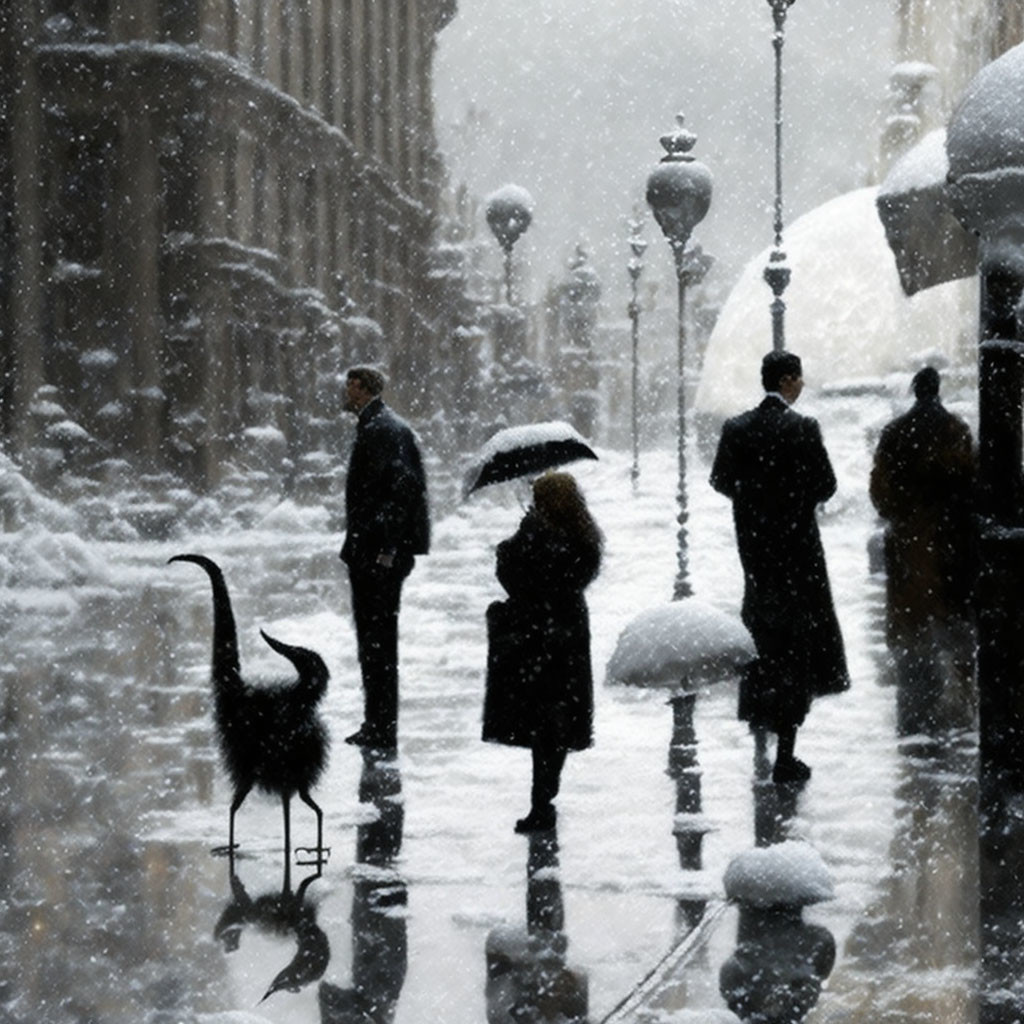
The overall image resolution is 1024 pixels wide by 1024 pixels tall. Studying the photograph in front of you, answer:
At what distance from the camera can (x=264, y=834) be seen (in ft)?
29.3

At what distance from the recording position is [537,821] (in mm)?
8875

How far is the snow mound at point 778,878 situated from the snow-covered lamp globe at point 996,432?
6.60 feet

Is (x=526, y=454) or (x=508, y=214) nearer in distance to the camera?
(x=526, y=454)

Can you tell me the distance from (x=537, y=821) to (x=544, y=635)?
2.45 ft

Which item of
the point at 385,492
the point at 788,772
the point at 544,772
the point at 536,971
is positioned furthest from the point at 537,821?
the point at 385,492

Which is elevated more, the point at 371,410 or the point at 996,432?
the point at 371,410

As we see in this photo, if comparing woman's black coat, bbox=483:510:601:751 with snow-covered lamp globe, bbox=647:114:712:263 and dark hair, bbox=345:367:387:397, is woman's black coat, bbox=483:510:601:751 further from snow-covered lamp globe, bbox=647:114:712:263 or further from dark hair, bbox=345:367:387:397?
snow-covered lamp globe, bbox=647:114:712:263

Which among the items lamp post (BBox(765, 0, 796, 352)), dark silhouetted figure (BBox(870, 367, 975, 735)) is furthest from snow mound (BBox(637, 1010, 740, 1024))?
lamp post (BBox(765, 0, 796, 352))

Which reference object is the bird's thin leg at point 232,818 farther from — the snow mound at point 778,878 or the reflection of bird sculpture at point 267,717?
the snow mound at point 778,878

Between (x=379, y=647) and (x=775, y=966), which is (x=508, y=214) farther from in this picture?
(x=775, y=966)

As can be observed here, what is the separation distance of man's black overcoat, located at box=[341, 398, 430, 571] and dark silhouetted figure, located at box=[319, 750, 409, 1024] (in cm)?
138

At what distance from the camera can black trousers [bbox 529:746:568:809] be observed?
8.91m

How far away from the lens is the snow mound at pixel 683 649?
34.0 ft

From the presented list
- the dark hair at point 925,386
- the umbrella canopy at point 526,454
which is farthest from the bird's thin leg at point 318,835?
the dark hair at point 925,386
